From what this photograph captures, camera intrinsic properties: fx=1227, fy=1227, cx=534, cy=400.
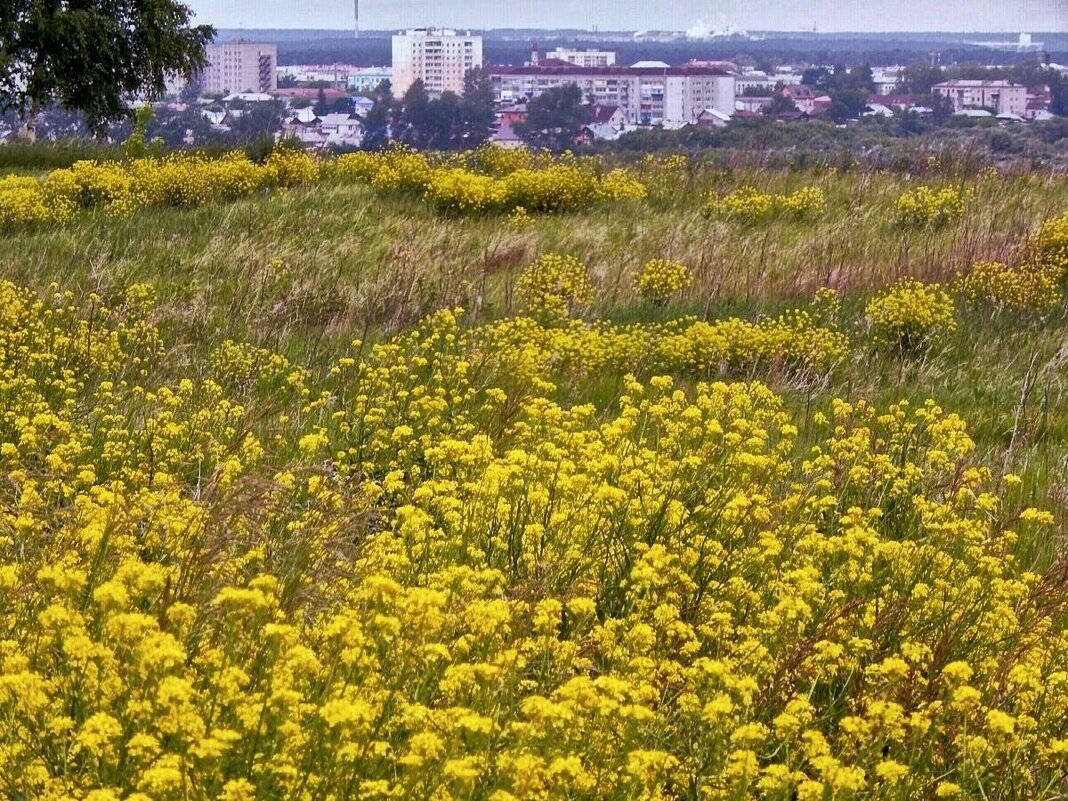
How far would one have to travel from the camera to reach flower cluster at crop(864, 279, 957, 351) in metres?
7.53

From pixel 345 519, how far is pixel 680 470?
1198 mm

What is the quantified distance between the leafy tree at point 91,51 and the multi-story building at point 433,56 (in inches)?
4762

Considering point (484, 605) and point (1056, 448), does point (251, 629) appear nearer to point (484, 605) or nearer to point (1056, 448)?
point (484, 605)

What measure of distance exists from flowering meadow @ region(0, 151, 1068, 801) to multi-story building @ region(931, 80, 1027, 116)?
60453 millimetres

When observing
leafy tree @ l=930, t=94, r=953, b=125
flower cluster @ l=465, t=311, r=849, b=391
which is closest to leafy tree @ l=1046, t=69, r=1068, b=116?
leafy tree @ l=930, t=94, r=953, b=125

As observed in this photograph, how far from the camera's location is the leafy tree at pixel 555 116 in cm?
5222

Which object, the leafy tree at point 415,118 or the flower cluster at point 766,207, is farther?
the leafy tree at point 415,118

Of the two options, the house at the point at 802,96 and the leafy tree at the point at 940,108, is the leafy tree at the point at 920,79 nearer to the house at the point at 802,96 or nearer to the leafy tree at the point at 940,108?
the house at the point at 802,96

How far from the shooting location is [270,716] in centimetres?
236

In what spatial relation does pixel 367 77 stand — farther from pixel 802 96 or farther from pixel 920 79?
pixel 920 79

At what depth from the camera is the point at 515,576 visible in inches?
137

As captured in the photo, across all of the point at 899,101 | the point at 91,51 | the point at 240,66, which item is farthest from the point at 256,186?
the point at 240,66

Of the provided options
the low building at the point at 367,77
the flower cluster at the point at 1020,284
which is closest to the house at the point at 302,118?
the flower cluster at the point at 1020,284

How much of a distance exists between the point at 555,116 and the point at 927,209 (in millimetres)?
48124
